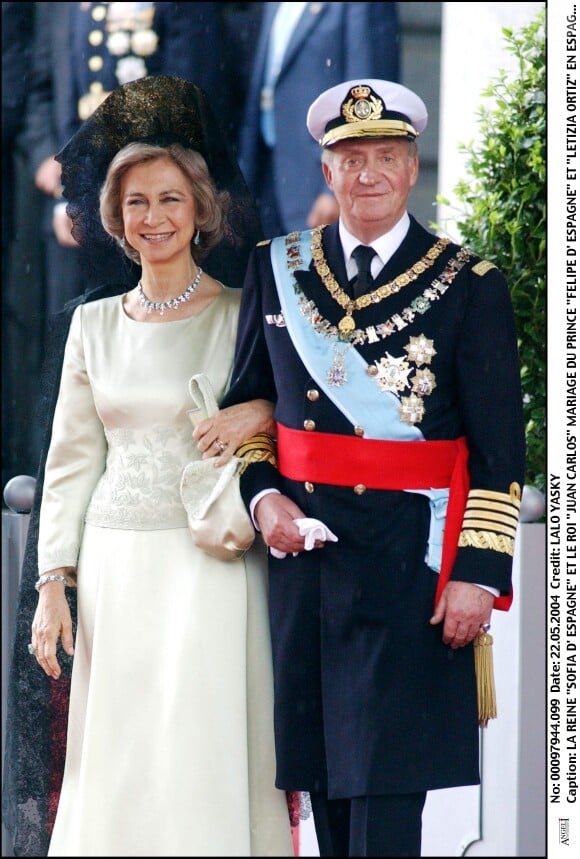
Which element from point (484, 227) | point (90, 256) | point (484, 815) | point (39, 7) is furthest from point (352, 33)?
point (484, 815)

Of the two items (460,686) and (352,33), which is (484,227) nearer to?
(460,686)

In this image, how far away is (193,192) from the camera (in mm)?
3355

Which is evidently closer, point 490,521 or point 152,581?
point 490,521

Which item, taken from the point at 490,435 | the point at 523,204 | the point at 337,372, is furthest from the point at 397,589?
the point at 523,204

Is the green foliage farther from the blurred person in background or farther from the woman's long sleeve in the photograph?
the blurred person in background

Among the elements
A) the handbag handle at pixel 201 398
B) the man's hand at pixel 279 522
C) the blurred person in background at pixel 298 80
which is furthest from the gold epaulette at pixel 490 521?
the blurred person in background at pixel 298 80

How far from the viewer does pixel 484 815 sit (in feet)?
12.5

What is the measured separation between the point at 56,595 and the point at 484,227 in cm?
149

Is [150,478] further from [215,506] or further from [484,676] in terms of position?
[484,676]

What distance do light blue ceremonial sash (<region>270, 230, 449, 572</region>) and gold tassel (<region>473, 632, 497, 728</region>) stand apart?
196 millimetres

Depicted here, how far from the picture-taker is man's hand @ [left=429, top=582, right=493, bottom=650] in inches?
118

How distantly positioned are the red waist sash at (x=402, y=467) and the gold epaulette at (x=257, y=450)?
16 centimetres

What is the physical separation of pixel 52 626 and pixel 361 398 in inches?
37.5

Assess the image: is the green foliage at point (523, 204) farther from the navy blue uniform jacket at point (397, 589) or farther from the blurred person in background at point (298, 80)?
the blurred person in background at point (298, 80)
